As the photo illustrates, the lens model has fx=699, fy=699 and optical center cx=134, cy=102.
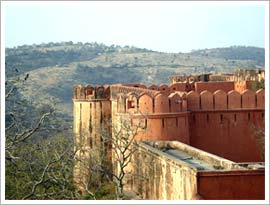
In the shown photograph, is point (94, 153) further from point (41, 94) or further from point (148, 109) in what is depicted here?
point (41, 94)

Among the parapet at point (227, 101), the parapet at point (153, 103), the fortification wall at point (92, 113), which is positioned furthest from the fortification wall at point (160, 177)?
the fortification wall at point (92, 113)

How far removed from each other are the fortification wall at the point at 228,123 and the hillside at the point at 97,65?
1895cm

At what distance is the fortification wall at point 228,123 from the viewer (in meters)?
18.4

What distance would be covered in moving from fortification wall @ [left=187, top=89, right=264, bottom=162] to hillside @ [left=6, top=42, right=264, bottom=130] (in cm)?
1895

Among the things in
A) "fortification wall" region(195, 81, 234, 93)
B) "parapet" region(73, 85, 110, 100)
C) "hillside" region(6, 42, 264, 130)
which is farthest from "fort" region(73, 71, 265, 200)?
"hillside" region(6, 42, 264, 130)

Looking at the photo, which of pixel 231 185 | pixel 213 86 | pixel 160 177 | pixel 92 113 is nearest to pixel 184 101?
pixel 160 177

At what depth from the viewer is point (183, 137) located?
17.4 meters

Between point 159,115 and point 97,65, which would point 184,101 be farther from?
point 97,65

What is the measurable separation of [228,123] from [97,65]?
1717 inches

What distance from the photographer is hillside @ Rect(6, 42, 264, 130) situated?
46938 mm

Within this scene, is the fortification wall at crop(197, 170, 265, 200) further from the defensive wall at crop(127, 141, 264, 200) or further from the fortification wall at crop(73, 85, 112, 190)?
the fortification wall at crop(73, 85, 112, 190)

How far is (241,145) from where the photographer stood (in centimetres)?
1862

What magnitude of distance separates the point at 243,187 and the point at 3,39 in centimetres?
475

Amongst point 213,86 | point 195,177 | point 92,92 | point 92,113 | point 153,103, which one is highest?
point 213,86
